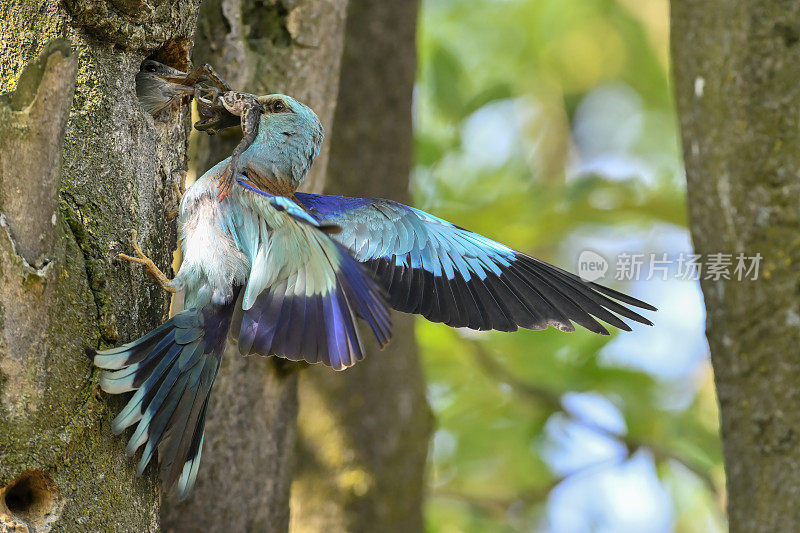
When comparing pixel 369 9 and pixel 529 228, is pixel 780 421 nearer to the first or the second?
pixel 529 228

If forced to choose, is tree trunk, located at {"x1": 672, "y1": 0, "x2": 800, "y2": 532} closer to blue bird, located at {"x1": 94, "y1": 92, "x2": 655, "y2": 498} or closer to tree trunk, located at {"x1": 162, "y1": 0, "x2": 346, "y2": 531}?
blue bird, located at {"x1": 94, "y1": 92, "x2": 655, "y2": 498}

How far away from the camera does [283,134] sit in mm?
→ 2900

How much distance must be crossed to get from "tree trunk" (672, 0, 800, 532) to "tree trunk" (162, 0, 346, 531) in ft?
5.01

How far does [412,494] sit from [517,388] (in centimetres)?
117

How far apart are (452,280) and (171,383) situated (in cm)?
97

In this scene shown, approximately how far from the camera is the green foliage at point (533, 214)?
5.14m

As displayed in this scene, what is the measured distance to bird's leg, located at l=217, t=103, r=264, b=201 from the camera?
2.69m

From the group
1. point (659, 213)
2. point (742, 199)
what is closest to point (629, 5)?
point (659, 213)

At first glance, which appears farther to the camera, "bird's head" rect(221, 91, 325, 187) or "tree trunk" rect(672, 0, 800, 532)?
"tree trunk" rect(672, 0, 800, 532)

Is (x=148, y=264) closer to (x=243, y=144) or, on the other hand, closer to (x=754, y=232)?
(x=243, y=144)

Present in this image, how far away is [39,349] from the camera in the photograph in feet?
7.07

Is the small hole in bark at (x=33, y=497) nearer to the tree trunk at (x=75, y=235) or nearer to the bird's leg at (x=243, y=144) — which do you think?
the tree trunk at (x=75, y=235)

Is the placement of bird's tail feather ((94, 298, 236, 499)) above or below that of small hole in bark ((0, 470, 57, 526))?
above

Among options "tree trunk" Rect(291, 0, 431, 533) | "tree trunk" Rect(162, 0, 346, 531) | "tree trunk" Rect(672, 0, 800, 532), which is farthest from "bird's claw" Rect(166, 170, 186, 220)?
"tree trunk" Rect(672, 0, 800, 532)
